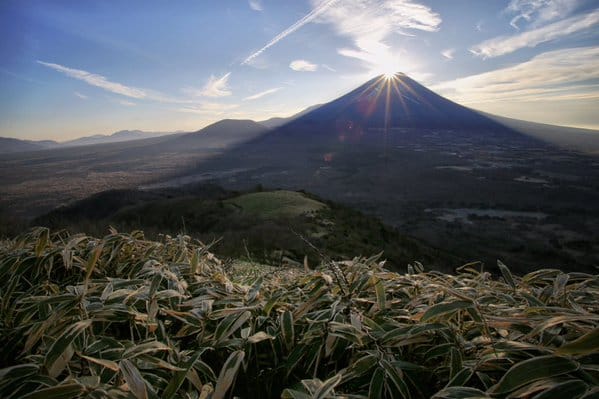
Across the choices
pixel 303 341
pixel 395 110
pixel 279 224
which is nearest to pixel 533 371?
pixel 303 341

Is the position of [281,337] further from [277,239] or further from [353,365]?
[277,239]

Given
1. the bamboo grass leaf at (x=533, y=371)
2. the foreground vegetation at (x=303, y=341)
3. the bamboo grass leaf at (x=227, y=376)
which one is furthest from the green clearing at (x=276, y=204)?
the bamboo grass leaf at (x=533, y=371)

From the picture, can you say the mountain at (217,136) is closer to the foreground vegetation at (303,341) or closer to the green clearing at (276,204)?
the green clearing at (276,204)

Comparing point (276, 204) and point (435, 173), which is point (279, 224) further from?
point (435, 173)

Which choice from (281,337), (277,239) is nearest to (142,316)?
(281,337)

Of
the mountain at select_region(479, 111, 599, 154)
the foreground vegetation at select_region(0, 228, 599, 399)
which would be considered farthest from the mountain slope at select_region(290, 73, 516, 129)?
the foreground vegetation at select_region(0, 228, 599, 399)

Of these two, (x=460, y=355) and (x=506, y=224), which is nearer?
(x=460, y=355)
